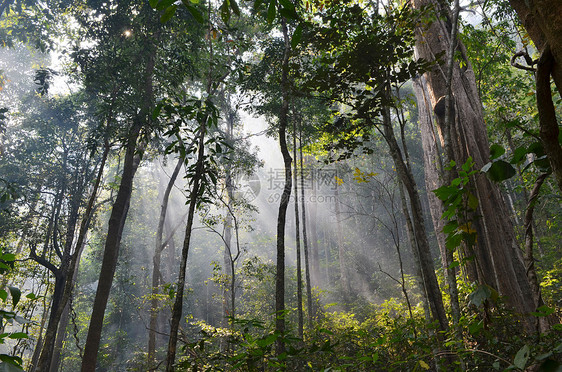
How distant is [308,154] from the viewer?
9.31 metres

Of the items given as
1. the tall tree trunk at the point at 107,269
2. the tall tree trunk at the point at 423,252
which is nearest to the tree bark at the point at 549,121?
the tall tree trunk at the point at 423,252

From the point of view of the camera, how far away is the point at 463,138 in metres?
4.38

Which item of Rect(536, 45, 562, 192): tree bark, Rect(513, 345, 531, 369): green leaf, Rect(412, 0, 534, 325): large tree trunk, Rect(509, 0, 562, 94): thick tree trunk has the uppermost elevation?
Rect(412, 0, 534, 325): large tree trunk

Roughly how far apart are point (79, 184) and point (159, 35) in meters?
6.27

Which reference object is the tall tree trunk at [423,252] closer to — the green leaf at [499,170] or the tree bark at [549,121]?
the green leaf at [499,170]

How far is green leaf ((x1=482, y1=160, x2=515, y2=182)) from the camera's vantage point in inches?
38.5

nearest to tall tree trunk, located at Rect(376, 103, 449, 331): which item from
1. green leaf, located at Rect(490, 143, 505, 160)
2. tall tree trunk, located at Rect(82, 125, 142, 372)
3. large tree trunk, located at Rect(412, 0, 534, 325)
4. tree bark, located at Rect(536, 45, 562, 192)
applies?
large tree trunk, located at Rect(412, 0, 534, 325)

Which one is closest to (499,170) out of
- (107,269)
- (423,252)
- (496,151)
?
(496,151)

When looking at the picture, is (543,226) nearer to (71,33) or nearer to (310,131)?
(310,131)

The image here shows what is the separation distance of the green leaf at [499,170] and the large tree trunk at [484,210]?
8.61 ft

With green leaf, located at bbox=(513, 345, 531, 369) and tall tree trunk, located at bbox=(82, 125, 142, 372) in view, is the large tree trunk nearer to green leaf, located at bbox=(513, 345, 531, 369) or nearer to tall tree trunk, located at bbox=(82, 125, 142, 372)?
green leaf, located at bbox=(513, 345, 531, 369)

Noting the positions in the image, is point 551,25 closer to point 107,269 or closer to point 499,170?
point 499,170

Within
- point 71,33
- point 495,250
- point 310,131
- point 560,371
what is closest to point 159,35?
point 71,33

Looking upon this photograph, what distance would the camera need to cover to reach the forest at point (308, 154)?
1.48 meters
